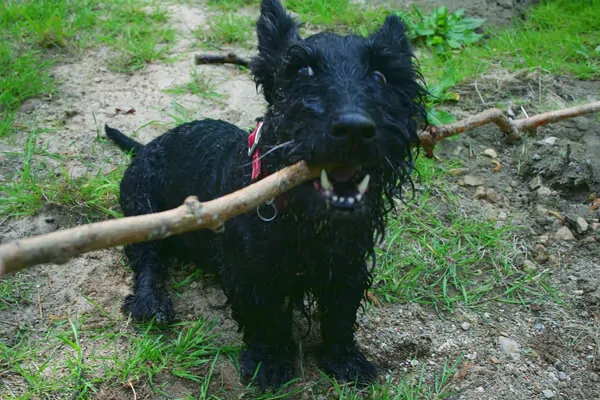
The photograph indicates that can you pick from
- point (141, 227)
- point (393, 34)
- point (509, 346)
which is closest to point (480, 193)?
point (509, 346)

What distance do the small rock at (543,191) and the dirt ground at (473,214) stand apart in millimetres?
10

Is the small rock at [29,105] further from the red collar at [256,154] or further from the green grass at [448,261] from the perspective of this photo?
the green grass at [448,261]

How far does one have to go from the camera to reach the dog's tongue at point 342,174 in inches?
85.1

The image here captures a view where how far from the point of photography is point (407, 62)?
250 centimetres

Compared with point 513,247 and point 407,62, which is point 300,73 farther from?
point 513,247

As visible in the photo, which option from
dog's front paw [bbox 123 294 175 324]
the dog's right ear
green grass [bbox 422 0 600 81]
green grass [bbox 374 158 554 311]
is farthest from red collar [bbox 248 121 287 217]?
green grass [bbox 422 0 600 81]

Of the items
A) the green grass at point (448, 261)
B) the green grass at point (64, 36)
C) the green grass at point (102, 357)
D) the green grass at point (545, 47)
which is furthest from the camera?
the green grass at point (545, 47)

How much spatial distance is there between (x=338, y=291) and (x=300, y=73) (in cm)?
112

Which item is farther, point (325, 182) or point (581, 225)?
point (581, 225)

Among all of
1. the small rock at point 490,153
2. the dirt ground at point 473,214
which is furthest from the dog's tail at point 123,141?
the small rock at point 490,153

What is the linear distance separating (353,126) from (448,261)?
2119 millimetres

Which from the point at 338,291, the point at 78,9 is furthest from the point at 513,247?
the point at 78,9

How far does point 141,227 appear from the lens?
1.63m

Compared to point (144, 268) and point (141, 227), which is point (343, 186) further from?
point (144, 268)
